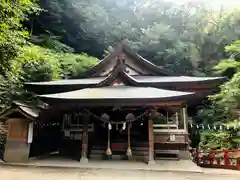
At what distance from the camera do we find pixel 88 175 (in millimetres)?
6527

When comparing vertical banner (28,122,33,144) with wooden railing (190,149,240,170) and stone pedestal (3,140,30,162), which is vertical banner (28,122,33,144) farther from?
wooden railing (190,149,240,170)

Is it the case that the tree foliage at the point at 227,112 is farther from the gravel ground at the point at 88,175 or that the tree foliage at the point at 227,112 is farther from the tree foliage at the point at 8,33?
the tree foliage at the point at 8,33

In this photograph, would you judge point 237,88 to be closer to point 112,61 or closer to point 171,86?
point 171,86

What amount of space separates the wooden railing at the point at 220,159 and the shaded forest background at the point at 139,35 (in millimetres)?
2738

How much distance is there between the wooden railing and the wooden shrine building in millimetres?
702

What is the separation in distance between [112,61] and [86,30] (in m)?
12.4

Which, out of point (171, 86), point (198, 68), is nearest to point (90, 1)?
point (198, 68)

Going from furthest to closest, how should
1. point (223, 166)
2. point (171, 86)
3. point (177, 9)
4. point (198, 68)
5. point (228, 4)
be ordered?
point (177, 9) → point (228, 4) → point (198, 68) → point (171, 86) → point (223, 166)

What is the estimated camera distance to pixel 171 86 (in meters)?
10.4

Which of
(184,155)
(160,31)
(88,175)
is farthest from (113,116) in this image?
(160,31)

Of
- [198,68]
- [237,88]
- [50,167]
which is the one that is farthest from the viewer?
[198,68]

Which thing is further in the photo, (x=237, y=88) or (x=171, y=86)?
(x=171, y=86)

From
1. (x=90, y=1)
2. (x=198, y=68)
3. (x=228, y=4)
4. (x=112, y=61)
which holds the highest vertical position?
(x=90, y=1)

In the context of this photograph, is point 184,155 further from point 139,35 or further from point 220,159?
point 139,35
